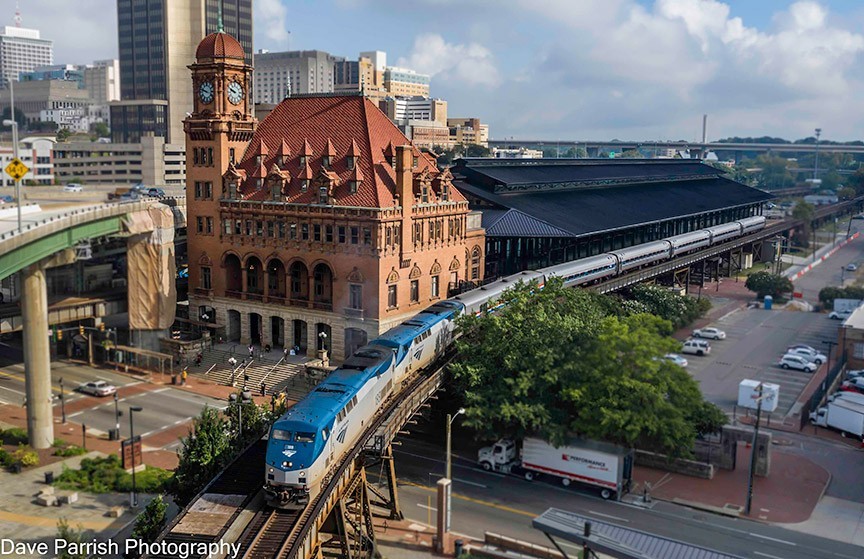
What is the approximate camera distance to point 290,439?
3931 centimetres

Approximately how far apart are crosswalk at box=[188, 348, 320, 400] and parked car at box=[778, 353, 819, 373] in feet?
160

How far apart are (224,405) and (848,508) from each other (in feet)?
155

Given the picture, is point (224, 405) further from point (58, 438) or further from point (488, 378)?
point (488, 378)

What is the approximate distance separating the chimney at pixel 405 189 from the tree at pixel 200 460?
112 ft

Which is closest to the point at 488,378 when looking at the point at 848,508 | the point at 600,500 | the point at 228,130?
the point at 600,500

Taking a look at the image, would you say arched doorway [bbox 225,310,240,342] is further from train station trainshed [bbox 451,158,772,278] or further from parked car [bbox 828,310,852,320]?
parked car [bbox 828,310,852,320]

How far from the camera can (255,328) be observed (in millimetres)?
83750

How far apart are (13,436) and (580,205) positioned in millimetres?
78474

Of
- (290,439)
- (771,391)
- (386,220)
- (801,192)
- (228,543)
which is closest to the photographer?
(228,543)

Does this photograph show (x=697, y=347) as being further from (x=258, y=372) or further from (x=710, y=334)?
(x=258, y=372)

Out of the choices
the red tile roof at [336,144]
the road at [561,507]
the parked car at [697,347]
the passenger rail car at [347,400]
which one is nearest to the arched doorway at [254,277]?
the red tile roof at [336,144]

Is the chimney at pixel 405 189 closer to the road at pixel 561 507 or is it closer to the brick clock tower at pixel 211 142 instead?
the brick clock tower at pixel 211 142

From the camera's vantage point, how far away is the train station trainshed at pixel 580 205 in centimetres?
9681

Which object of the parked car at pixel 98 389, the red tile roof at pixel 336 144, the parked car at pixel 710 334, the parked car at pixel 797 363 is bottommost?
the parked car at pixel 98 389
